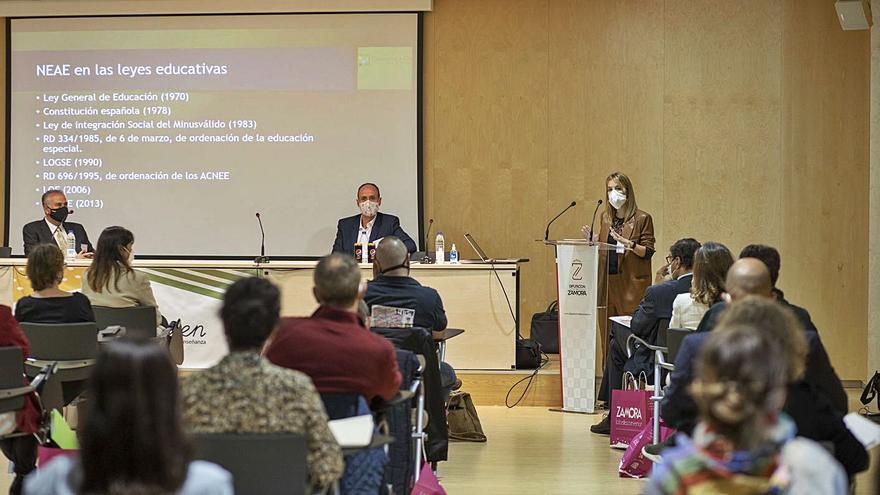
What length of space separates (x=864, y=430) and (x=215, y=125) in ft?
23.5

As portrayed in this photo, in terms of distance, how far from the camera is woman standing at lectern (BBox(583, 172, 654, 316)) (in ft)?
26.2

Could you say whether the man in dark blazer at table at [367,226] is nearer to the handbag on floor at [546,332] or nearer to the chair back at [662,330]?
the handbag on floor at [546,332]

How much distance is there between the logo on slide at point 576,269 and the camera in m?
7.46

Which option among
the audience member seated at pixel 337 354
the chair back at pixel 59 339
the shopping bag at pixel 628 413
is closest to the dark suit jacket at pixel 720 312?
the audience member seated at pixel 337 354

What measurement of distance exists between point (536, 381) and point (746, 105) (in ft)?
10.1

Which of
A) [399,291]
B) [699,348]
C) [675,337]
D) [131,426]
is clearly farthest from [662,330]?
[131,426]

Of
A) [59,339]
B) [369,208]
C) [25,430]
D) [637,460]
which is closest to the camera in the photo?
[25,430]

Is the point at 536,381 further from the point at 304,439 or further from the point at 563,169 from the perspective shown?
the point at 304,439

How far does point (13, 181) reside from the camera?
9.80 m

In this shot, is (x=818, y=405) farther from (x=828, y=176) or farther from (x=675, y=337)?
(x=828, y=176)

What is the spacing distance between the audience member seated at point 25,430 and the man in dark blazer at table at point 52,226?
444 cm

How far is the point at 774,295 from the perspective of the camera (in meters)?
4.20

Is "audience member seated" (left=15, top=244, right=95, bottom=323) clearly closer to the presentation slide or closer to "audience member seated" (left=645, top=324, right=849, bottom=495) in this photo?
"audience member seated" (left=645, top=324, right=849, bottom=495)

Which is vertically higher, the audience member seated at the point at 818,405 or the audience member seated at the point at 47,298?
the audience member seated at the point at 47,298
